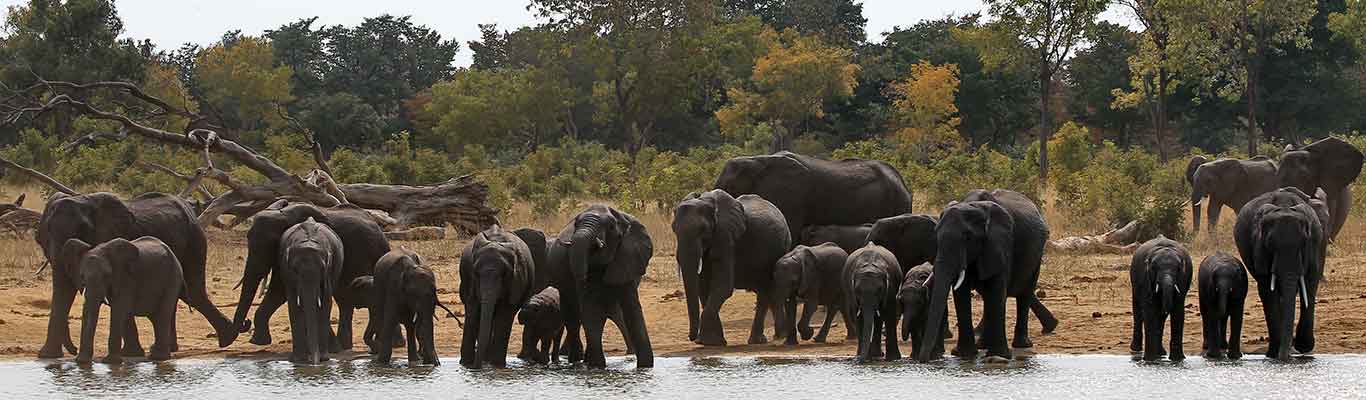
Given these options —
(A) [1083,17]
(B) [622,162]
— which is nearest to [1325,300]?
(A) [1083,17]

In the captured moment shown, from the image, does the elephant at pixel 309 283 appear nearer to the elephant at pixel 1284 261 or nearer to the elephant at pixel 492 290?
the elephant at pixel 492 290

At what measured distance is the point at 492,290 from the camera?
39.1ft

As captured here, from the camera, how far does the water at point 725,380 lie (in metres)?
11.2

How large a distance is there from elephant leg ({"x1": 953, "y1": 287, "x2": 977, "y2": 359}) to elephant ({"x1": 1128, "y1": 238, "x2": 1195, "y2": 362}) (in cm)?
113

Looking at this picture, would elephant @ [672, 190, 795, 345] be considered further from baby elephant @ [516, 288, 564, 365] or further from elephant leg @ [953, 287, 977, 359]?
elephant leg @ [953, 287, 977, 359]

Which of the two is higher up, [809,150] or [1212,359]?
[809,150]

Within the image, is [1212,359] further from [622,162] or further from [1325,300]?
[622,162]

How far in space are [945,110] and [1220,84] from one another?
991 centimetres

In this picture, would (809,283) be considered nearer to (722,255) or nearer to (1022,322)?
(722,255)

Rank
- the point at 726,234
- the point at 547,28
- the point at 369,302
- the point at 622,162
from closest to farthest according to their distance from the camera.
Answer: the point at 369,302 → the point at 726,234 → the point at 622,162 → the point at 547,28

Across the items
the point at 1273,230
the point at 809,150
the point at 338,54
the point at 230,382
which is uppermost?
the point at 338,54

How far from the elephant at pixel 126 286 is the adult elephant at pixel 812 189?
5687mm

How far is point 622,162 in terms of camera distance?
43.6 metres

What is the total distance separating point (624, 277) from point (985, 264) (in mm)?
2439
